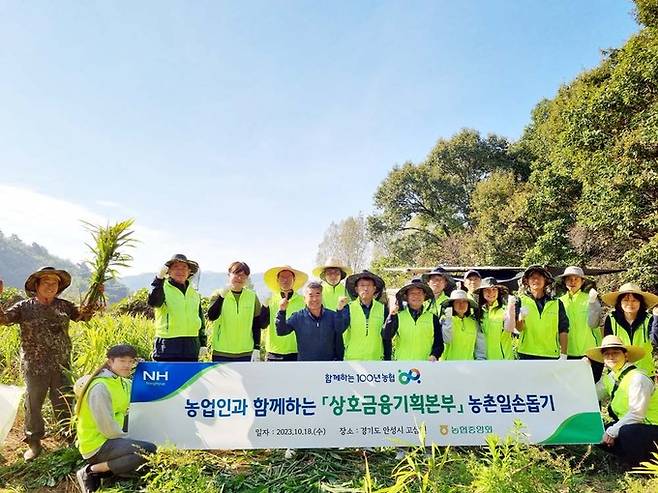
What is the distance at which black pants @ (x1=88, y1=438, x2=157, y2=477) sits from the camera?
3.78 meters

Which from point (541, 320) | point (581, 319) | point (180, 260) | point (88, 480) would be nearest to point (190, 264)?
point (180, 260)

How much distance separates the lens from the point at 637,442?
4023 mm

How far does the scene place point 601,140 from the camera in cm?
1138

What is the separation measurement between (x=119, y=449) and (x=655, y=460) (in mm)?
4338

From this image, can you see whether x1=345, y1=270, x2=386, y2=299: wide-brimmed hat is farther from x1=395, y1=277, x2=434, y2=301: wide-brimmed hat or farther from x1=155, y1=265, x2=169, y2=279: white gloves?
x1=155, y1=265, x2=169, y2=279: white gloves

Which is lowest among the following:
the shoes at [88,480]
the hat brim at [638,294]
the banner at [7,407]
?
the shoes at [88,480]

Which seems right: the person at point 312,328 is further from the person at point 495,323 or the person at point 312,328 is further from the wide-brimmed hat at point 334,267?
the person at point 495,323

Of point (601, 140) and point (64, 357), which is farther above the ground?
point (601, 140)

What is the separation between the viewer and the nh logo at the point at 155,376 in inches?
169

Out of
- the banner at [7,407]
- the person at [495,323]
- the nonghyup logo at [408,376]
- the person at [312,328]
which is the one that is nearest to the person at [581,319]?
the person at [495,323]

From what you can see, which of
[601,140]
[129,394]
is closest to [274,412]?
[129,394]

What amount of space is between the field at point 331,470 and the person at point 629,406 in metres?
0.19

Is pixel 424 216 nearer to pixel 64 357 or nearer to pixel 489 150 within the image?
pixel 489 150

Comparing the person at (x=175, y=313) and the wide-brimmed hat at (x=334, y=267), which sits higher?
the wide-brimmed hat at (x=334, y=267)
